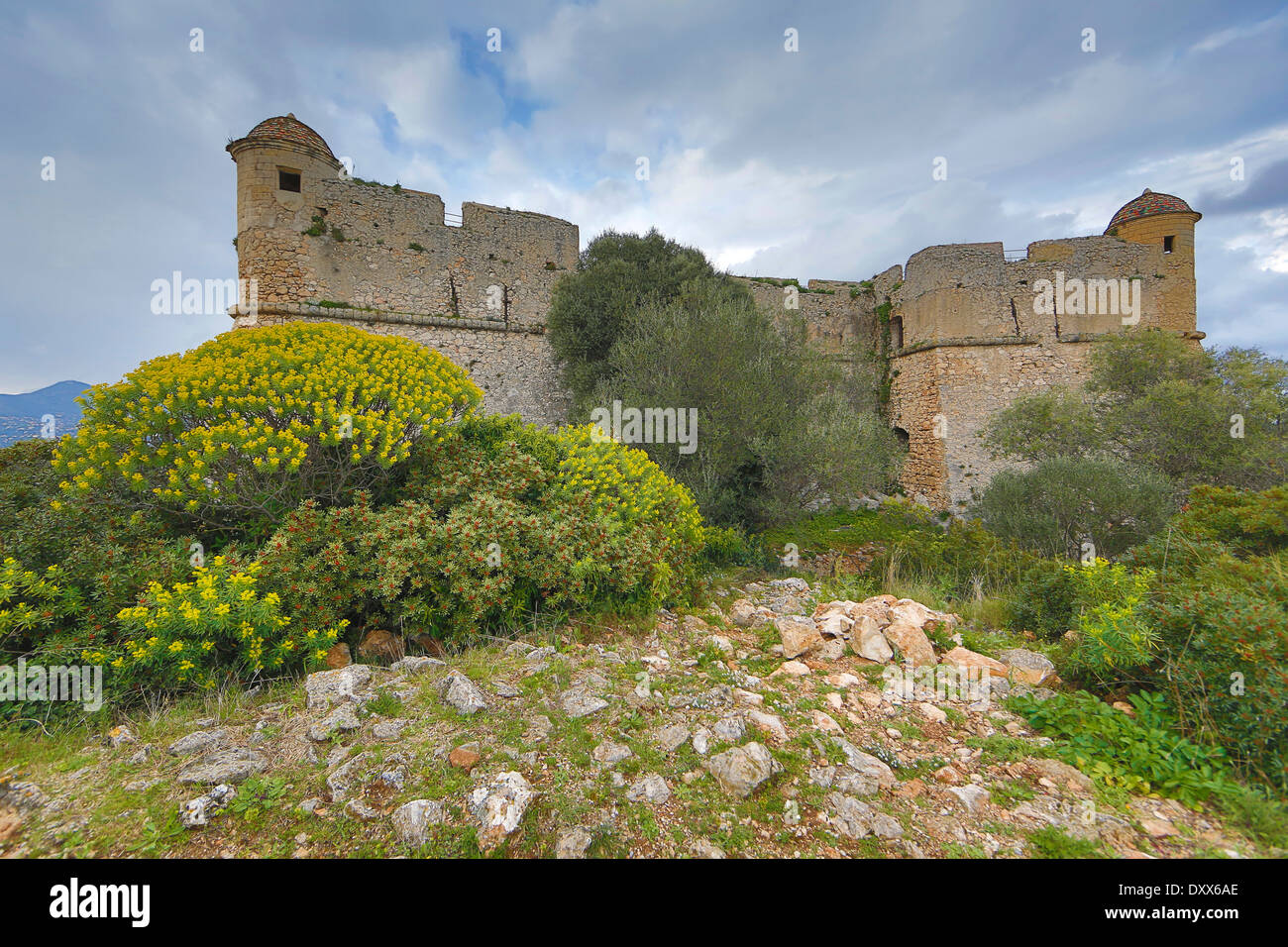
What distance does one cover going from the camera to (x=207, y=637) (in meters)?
3.24

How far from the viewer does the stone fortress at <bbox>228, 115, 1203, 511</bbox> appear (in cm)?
1038

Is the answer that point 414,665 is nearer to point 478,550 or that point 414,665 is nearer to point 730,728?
point 478,550

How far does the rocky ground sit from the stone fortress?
9987 mm

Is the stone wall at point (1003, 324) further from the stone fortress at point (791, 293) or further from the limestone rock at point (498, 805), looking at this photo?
the limestone rock at point (498, 805)

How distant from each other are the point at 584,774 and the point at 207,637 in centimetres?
267

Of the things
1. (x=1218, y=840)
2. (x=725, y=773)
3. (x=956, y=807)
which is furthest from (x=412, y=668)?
(x=1218, y=840)

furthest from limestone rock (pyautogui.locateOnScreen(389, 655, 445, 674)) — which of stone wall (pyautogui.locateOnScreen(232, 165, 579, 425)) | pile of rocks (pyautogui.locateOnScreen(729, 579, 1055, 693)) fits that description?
stone wall (pyautogui.locateOnScreen(232, 165, 579, 425))

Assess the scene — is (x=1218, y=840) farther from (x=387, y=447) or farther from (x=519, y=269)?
(x=519, y=269)

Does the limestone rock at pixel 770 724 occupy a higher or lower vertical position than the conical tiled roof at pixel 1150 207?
lower

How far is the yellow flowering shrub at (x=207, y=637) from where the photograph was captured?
3006 millimetres

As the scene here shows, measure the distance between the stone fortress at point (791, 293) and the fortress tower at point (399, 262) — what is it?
32mm

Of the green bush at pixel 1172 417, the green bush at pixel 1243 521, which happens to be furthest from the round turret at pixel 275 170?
the green bush at pixel 1172 417

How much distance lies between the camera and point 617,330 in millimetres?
11680
